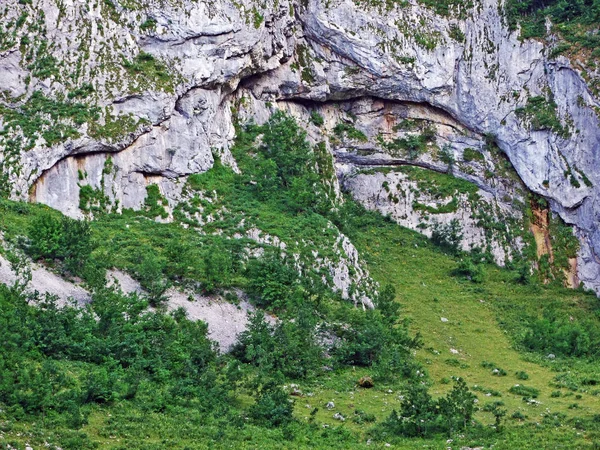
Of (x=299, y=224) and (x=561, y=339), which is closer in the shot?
(x=561, y=339)

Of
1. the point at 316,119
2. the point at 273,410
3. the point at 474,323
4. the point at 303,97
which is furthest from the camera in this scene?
the point at 316,119

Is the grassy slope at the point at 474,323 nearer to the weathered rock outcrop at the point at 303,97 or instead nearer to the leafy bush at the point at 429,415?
the leafy bush at the point at 429,415

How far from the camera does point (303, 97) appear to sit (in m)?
71.8

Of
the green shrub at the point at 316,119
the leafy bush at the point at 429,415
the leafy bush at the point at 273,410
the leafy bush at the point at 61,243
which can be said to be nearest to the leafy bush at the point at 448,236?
the green shrub at the point at 316,119

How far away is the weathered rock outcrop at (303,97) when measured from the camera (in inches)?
2330

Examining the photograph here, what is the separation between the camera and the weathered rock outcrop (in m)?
59.2

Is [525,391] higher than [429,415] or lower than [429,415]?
lower

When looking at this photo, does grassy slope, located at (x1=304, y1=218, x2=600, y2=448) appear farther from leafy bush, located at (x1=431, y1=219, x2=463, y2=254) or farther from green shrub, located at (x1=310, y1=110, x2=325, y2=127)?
green shrub, located at (x1=310, y1=110, x2=325, y2=127)

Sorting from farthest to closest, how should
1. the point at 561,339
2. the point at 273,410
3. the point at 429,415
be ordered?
the point at 561,339, the point at 429,415, the point at 273,410

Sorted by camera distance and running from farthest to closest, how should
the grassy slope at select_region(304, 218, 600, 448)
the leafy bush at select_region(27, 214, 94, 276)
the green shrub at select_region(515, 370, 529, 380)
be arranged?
the green shrub at select_region(515, 370, 529, 380)
the leafy bush at select_region(27, 214, 94, 276)
the grassy slope at select_region(304, 218, 600, 448)

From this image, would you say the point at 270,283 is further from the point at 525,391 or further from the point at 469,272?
the point at 469,272

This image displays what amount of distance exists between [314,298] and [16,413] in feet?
77.4

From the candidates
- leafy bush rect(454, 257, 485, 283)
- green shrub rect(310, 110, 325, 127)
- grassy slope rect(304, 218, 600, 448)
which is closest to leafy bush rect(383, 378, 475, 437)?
grassy slope rect(304, 218, 600, 448)

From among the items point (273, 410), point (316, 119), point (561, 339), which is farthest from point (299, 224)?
point (273, 410)
